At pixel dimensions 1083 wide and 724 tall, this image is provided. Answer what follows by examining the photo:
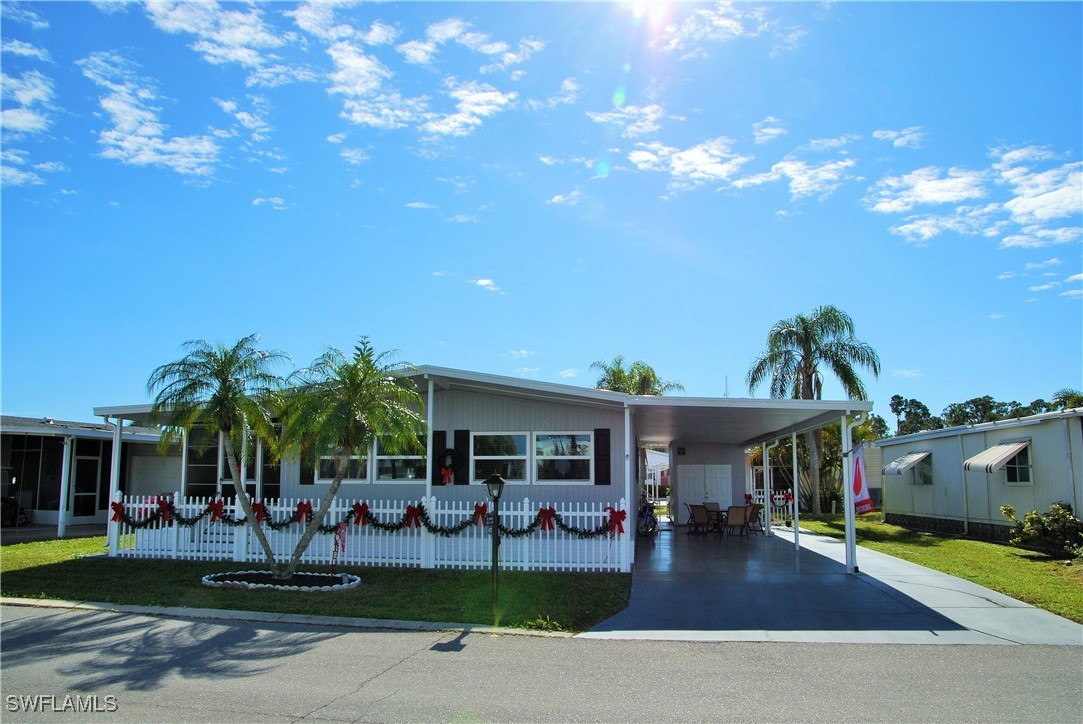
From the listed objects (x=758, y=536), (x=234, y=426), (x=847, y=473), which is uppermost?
(x=234, y=426)

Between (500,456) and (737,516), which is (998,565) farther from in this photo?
(500,456)

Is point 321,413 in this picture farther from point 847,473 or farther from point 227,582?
point 847,473

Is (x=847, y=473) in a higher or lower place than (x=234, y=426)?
lower

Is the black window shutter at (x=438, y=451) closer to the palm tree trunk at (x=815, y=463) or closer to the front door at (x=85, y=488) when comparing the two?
the front door at (x=85, y=488)

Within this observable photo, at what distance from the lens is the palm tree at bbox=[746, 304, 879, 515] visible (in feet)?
88.1

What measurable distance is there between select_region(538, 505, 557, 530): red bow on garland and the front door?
1670 cm

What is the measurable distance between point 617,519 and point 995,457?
442 inches

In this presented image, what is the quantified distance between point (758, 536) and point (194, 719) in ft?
55.3

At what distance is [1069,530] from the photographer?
14.6 metres

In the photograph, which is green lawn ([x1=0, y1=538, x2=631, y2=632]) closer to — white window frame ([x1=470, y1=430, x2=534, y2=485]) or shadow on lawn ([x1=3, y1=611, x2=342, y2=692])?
shadow on lawn ([x1=3, y1=611, x2=342, y2=692])

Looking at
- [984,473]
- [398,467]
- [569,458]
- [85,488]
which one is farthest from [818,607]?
[85,488]

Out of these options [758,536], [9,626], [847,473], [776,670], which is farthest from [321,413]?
Result: [758,536]

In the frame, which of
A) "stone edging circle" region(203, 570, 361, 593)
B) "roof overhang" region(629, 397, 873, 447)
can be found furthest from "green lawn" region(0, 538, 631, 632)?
"roof overhang" region(629, 397, 873, 447)

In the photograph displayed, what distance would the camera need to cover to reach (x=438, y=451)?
14.2m
